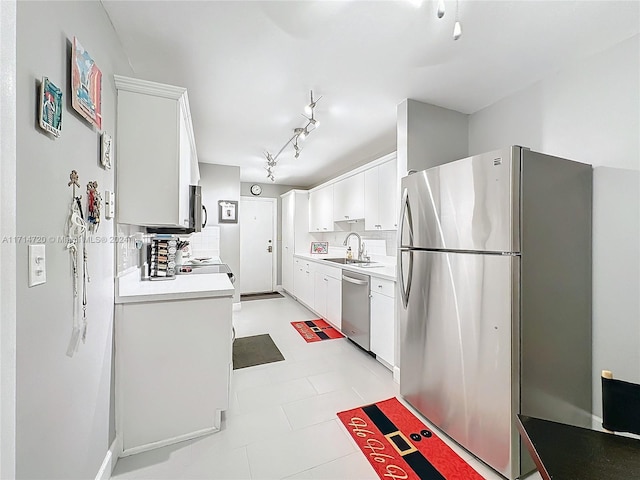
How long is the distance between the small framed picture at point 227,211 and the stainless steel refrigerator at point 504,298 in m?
3.58

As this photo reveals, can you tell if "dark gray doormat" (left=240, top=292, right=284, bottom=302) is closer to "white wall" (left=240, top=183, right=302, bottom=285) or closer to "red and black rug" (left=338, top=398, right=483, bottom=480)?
"white wall" (left=240, top=183, right=302, bottom=285)

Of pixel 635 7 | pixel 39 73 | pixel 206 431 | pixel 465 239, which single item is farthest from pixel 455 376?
pixel 39 73

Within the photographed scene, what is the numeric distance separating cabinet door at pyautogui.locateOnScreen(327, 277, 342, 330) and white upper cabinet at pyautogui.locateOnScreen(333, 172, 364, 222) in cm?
99

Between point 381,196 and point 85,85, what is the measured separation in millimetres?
2761

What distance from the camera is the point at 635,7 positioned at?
4.70 ft

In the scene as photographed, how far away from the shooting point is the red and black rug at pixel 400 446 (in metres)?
1.51

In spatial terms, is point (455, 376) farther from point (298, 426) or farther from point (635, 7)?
point (635, 7)

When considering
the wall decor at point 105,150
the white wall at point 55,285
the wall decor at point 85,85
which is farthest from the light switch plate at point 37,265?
the wall decor at point 105,150

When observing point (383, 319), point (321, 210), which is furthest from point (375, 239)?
point (383, 319)

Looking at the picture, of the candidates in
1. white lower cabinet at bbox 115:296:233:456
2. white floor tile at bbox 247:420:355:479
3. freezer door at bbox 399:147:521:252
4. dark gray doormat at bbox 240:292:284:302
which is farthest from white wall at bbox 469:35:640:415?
dark gray doormat at bbox 240:292:284:302

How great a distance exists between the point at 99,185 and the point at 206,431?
1.63m

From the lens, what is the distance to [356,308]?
317 cm

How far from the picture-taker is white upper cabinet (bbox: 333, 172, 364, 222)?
379 centimetres

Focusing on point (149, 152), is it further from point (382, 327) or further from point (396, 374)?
point (396, 374)
